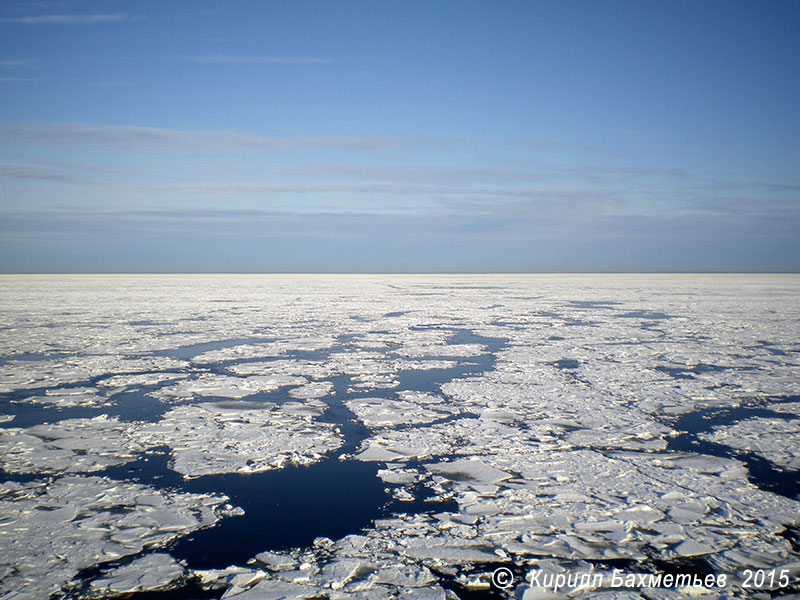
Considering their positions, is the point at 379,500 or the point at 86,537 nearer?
the point at 86,537

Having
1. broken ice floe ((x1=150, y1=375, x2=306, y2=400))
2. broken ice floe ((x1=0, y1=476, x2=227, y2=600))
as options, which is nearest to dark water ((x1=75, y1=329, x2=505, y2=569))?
broken ice floe ((x1=0, y1=476, x2=227, y2=600))

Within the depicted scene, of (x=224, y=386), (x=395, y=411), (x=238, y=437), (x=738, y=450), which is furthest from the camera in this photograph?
(x=224, y=386)

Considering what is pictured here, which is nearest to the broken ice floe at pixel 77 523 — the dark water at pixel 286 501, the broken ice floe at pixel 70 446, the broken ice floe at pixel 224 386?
the dark water at pixel 286 501

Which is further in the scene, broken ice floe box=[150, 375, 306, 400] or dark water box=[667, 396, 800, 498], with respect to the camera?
broken ice floe box=[150, 375, 306, 400]

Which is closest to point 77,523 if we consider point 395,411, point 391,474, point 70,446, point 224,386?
point 70,446

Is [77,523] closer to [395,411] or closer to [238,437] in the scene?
[238,437]

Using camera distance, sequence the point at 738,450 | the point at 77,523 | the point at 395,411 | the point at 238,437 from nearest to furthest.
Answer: the point at 77,523
the point at 738,450
the point at 238,437
the point at 395,411

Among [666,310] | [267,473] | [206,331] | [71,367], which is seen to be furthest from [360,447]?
[666,310]

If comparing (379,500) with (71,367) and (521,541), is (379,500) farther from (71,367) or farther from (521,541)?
(71,367)

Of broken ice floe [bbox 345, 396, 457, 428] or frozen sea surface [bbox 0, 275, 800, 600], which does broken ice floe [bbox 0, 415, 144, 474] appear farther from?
broken ice floe [bbox 345, 396, 457, 428]
